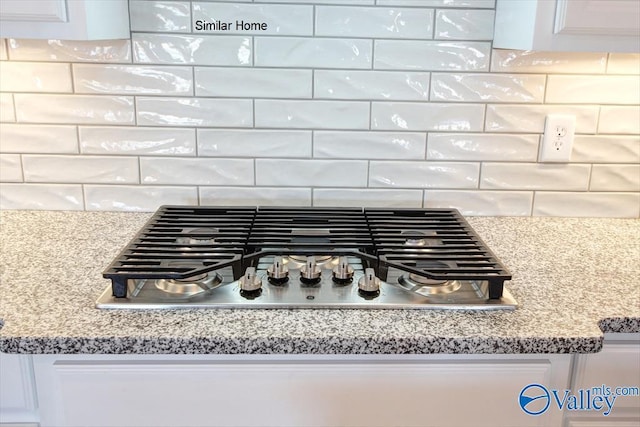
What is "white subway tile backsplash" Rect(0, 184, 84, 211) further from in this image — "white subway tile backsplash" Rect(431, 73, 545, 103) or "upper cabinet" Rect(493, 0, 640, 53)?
"upper cabinet" Rect(493, 0, 640, 53)

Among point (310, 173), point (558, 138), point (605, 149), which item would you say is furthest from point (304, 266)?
point (605, 149)

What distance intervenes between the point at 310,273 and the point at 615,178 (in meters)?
0.91

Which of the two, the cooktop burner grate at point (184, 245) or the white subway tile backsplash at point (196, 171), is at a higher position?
the white subway tile backsplash at point (196, 171)

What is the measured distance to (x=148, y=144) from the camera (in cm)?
145

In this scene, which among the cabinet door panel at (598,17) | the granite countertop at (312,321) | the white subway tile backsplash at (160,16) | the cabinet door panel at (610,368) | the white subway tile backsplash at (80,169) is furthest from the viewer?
the white subway tile backsplash at (80,169)

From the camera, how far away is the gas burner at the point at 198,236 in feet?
3.92

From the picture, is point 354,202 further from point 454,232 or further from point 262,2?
point 262,2

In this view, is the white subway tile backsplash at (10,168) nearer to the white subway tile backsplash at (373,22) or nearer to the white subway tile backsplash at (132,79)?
the white subway tile backsplash at (132,79)

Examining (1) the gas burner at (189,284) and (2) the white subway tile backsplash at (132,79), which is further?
(2) the white subway tile backsplash at (132,79)

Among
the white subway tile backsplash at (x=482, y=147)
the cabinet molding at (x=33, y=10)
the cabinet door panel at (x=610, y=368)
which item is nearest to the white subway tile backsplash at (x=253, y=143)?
the white subway tile backsplash at (x=482, y=147)

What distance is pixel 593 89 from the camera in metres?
1.43

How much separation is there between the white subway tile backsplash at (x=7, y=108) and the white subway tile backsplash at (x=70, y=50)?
92mm

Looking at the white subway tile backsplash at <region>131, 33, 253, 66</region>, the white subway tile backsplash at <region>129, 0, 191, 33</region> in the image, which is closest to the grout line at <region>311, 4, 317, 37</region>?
the white subway tile backsplash at <region>131, 33, 253, 66</region>

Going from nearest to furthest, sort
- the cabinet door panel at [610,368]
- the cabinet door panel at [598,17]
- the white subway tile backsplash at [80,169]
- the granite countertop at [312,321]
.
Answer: the granite countertop at [312,321] < the cabinet door panel at [610,368] < the cabinet door panel at [598,17] < the white subway tile backsplash at [80,169]
